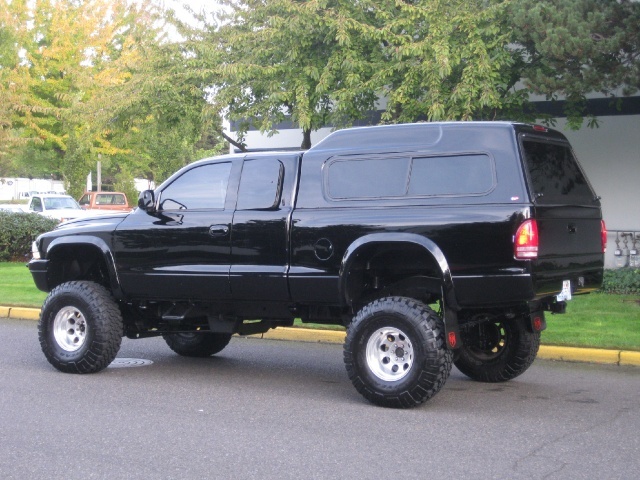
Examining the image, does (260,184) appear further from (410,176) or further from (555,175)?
(555,175)

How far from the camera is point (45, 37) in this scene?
31109 millimetres

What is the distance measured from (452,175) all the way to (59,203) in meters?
26.1

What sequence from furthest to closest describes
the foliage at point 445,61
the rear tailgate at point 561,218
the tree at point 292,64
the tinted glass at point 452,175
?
1. the tree at point 292,64
2. the foliage at point 445,61
3. the tinted glass at point 452,175
4. the rear tailgate at point 561,218

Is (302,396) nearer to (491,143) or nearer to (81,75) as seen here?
(491,143)

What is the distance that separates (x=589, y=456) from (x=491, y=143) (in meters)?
2.68

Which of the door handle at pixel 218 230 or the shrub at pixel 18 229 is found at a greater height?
the door handle at pixel 218 230

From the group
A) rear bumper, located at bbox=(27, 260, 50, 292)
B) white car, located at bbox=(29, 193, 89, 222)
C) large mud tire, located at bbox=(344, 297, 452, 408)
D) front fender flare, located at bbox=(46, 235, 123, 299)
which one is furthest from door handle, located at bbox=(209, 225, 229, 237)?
white car, located at bbox=(29, 193, 89, 222)

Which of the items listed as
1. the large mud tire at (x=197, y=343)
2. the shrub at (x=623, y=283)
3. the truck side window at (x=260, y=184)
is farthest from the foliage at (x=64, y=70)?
the truck side window at (x=260, y=184)

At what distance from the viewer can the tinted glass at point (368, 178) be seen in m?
7.98

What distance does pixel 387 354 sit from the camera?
25.5 feet

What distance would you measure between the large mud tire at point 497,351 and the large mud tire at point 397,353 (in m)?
1.18

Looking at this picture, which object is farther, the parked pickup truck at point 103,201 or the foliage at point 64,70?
the parked pickup truck at point 103,201

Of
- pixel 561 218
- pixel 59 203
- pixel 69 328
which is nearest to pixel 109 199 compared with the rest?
pixel 59 203

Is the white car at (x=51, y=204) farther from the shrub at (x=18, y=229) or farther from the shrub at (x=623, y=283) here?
the shrub at (x=623, y=283)
